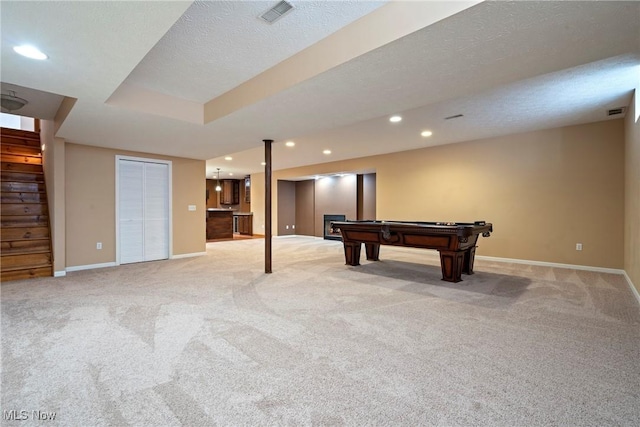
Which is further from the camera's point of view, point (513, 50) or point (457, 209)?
point (457, 209)

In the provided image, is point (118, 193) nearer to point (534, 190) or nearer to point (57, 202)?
point (57, 202)

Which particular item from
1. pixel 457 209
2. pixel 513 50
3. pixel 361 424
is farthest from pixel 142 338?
pixel 457 209

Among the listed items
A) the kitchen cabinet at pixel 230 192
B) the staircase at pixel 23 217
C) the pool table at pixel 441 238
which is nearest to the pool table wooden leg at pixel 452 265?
the pool table at pixel 441 238

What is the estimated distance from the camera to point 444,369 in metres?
2.02

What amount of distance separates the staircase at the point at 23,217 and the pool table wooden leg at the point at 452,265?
6155 millimetres

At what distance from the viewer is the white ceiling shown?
1.91 metres

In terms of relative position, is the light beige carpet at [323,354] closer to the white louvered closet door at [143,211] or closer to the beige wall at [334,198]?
the white louvered closet door at [143,211]

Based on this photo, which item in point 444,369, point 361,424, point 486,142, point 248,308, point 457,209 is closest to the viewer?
point 361,424

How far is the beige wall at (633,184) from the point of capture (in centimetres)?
357

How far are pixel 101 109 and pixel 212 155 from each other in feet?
9.66

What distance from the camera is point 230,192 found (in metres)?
14.3

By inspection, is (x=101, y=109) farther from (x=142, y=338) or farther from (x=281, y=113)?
(x=142, y=338)

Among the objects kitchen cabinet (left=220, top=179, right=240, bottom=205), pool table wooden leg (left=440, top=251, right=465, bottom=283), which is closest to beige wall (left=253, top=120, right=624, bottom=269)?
pool table wooden leg (left=440, top=251, right=465, bottom=283)

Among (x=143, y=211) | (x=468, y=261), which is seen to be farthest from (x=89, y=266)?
(x=468, y=261)
